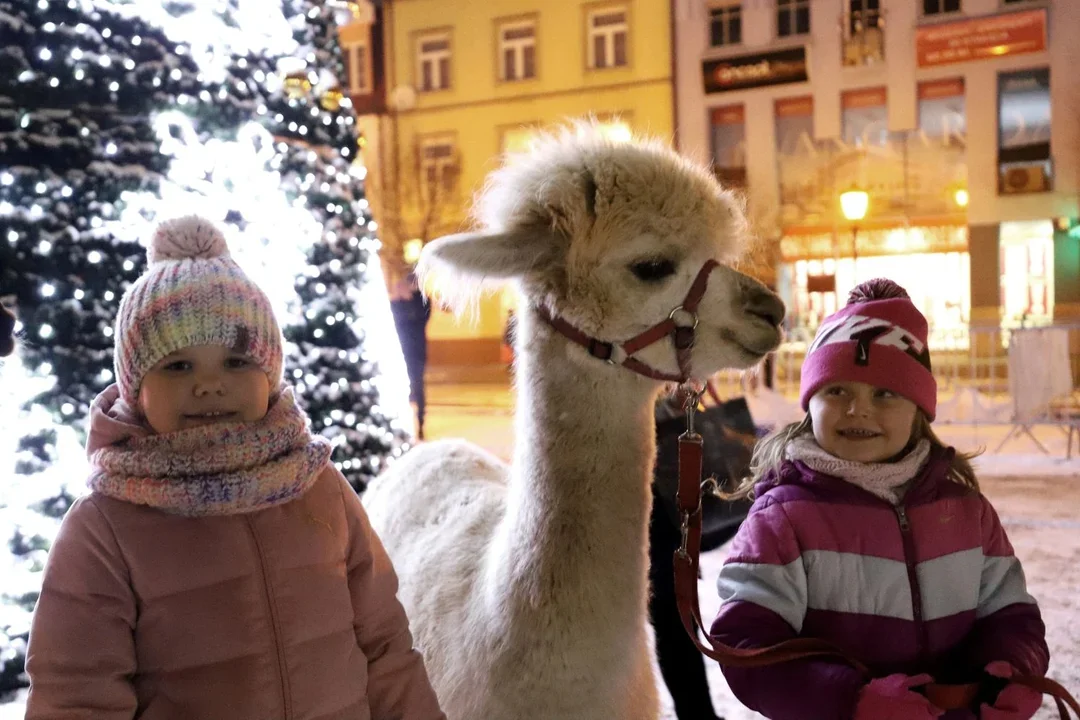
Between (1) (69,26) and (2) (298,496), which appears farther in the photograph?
(1) (69,26)

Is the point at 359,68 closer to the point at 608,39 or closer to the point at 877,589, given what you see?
the point at 608,39

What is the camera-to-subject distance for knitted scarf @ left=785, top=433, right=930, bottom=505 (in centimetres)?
151

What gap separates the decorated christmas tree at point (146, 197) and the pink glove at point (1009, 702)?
3.04 meters

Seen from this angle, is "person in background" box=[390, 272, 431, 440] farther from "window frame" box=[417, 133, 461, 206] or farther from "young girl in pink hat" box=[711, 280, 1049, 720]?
"window frame" box=[417, 133, 461, 206]

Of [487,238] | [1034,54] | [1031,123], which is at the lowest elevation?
[487,238]

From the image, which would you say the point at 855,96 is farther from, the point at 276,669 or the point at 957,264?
Answer: the point at 276,669

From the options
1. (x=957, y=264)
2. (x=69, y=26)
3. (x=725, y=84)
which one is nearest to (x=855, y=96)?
(x=725, y=84)

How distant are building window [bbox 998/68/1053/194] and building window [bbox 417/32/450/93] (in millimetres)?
11153

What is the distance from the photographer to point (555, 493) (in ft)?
5.22

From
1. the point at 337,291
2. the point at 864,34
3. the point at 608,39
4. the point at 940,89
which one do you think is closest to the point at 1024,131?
the point at 940,89

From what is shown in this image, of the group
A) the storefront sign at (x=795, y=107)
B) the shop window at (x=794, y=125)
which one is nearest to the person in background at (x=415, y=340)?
the shop window at (x=794, y=125)

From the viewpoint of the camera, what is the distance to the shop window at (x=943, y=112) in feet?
47.3

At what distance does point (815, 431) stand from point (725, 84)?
15.5 m

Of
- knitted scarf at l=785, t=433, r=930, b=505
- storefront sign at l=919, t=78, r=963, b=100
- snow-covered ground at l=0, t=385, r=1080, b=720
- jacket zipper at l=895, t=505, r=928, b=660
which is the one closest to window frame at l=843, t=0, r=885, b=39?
storefront sign at l=919, t=78, r=963, b=100
